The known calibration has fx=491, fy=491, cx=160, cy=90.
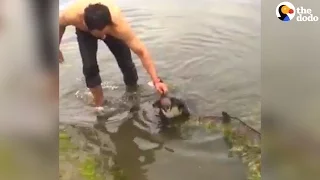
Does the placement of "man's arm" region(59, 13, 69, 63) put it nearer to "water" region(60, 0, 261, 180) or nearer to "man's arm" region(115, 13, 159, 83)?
"water" region(60, 0, 261, 180)

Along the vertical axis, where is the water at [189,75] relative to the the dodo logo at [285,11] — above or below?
below

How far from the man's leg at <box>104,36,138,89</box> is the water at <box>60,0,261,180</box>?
1 centimetres

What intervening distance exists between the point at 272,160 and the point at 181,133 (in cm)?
22

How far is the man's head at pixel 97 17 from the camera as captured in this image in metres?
1.16

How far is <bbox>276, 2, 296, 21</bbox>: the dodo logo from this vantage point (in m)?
1.14

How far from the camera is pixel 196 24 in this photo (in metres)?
1.16

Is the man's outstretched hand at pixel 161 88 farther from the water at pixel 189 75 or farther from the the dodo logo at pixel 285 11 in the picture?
the the dodo logo at pixel 285 11

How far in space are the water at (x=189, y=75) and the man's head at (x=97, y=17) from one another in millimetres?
37

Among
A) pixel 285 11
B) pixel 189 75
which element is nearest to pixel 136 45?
pixel 189 75

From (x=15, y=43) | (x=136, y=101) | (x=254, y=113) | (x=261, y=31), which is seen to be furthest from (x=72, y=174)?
(x=261, y=31)

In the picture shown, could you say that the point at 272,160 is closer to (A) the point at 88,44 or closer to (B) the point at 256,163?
(B) the point at 256,163

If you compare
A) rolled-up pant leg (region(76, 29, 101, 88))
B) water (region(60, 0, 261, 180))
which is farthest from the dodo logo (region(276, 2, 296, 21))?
rolled-up pant leg (region(76, 29, 101, 88))

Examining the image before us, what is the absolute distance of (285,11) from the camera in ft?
3.76

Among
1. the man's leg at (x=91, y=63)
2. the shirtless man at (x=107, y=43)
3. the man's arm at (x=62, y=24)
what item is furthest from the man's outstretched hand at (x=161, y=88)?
the man's arm at (x=62, y=24)
